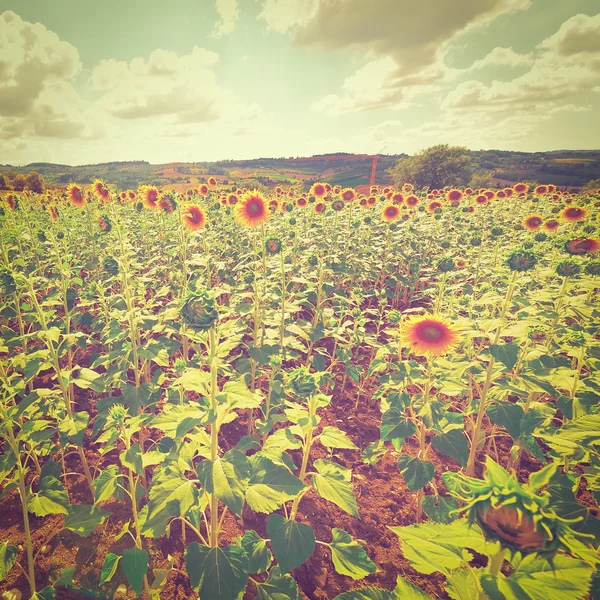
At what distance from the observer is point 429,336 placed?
2.58 m

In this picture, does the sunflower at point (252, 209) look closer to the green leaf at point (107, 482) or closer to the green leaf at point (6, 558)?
the green leaf at point (107, 482)

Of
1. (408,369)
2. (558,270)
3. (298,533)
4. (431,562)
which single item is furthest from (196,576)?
(558,270)

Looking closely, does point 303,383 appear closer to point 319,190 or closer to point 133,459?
point 133,459

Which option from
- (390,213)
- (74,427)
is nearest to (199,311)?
(74,427)

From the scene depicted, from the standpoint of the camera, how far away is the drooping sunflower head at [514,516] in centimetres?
79

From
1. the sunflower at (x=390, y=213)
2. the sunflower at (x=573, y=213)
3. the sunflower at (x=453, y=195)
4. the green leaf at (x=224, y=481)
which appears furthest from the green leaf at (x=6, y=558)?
the sunflower at (x=453, y=195)

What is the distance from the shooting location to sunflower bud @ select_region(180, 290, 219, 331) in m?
1.61

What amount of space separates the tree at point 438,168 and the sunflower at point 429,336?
4398cm

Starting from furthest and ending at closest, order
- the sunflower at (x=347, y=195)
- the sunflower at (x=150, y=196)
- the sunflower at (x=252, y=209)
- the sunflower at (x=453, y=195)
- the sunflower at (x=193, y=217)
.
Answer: the sunflower at (x=453, y=195), the sunflower at (x=347, y=195), the sunflower at (x=150, y=196), the sunflower at (x=193, y=217), the sunflower at (x=252, y=209)

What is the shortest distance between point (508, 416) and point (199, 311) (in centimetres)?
271

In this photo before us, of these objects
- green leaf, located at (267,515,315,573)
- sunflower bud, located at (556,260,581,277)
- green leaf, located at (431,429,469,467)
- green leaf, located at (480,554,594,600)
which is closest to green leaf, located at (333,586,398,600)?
green leaf, located at (480,554,594,600)

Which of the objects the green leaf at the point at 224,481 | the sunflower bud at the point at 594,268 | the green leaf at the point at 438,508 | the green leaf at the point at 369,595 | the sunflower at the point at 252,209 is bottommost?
the green leaf at the point at 438,508

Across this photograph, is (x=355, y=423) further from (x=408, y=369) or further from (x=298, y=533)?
(x=298, y=533)

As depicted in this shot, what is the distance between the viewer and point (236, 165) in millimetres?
53906
